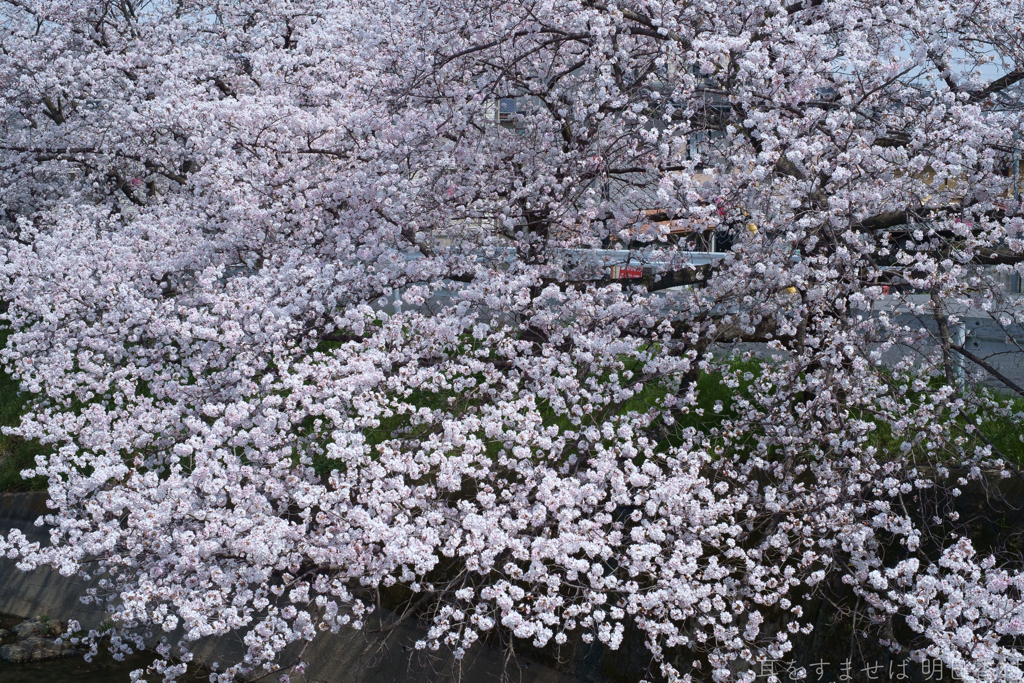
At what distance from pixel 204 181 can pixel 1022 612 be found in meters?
8.53

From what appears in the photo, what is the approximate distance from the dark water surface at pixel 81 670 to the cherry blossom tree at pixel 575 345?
2.19 ft

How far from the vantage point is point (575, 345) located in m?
7.37

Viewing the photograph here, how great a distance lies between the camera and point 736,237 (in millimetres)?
7543

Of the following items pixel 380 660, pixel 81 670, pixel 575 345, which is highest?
pixel 575 345

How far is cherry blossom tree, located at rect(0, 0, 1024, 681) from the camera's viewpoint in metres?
6.02

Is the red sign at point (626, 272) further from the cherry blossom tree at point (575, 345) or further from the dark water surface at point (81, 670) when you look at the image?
the dark water surface at point (81, 670)

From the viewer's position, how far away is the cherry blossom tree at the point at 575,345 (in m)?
6.02

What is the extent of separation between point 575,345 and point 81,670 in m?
6.94

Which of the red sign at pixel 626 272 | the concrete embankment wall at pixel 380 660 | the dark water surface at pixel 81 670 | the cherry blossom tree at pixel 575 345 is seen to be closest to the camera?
the cherry blossom tree at pixel 575 345

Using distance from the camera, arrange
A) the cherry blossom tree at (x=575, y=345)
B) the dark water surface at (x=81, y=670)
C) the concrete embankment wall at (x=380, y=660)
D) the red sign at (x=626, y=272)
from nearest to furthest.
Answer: the cherry blossom tree at (x=575, y=345) → the concrete embankment wall at (x=380, y=660) → the red sign at (x=626, y=272) → the dark water surface at (x=81, y=670)

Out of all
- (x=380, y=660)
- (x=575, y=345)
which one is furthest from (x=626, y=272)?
(x=380, y=660)

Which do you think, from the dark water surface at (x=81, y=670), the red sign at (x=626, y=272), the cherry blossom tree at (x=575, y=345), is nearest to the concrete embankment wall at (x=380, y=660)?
the cherry blossom tree at (x=575, y=345)

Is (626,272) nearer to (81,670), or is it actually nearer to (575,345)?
(575,345)

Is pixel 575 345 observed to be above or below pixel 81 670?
above
